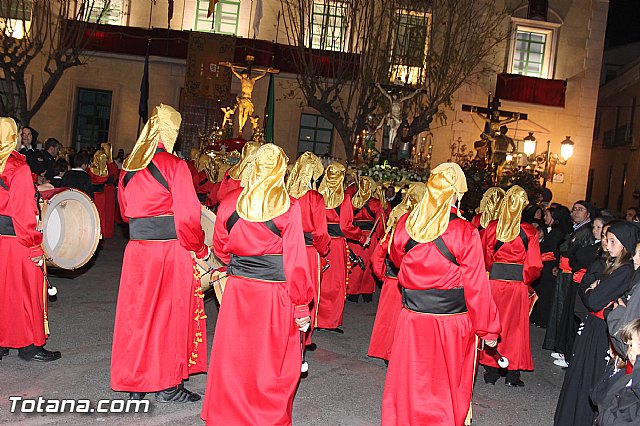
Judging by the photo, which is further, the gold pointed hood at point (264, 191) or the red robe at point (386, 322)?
the red robe at point (386, 322)

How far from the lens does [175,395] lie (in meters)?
6.48

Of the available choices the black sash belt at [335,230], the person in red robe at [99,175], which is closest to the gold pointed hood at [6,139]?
Result: the black sash belt at [335,230]

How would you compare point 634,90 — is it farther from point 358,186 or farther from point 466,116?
point 358,186

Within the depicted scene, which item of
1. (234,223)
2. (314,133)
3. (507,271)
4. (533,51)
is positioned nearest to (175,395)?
(234,223)

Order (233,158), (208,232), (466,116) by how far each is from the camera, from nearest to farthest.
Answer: (208,232) → (233,158) → (466,116)

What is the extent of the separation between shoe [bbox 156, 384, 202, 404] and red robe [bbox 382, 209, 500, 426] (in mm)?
1805

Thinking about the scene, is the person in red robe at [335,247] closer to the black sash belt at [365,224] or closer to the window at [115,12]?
the black sash belt at [365,224]

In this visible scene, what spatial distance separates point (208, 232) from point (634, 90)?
30544 mm

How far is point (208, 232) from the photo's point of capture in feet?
23.8

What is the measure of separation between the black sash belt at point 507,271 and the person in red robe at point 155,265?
3.46m

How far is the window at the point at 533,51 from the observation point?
28844 mm

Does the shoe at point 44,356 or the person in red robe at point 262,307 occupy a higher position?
the person in red robe at point 262,307

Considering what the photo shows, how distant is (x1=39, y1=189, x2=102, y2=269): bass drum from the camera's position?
7.45 metres

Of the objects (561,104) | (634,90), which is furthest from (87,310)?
(634,90)
